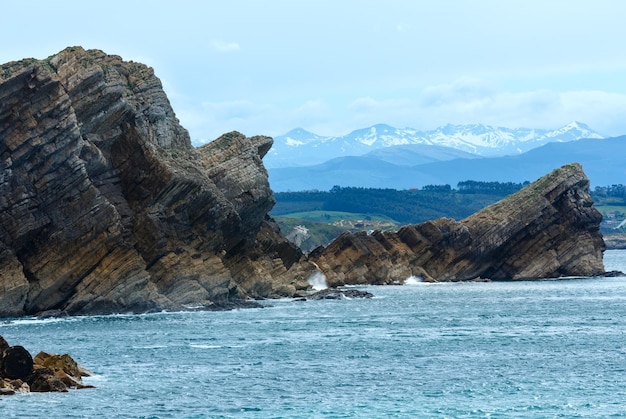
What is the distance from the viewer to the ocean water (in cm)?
5178

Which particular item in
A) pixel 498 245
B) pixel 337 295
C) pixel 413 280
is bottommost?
pixel 337 295

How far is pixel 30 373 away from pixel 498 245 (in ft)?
344

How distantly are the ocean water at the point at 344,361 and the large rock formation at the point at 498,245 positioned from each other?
41152 millimetres

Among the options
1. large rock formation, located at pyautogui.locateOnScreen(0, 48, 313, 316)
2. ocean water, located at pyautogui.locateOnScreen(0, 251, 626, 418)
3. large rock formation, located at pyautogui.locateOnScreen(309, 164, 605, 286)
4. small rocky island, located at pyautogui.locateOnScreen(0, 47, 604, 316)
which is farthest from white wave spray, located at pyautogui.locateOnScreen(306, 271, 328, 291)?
ocean water, located at pyautogui.locateOnScreen(0, 251, 626, 418)

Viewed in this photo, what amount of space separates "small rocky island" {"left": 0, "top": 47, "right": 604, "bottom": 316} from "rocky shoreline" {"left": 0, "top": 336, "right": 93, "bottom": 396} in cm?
3545

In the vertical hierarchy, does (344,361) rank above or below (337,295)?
below

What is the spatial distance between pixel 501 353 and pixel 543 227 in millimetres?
83775

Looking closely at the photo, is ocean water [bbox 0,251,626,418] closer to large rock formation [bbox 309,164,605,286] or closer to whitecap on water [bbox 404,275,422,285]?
large rock formation [bbox 309,164,605,286]

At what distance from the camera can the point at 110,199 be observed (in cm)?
10219

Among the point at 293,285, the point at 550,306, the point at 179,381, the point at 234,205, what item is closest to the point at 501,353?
the point at 179,381

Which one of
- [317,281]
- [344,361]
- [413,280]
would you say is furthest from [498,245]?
[344,361]

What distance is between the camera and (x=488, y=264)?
158 metres

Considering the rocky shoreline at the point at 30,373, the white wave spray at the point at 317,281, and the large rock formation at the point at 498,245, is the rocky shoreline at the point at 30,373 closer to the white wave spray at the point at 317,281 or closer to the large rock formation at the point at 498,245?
the white wave spray at the point at 317,281

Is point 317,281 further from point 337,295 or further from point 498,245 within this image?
point 498,245
